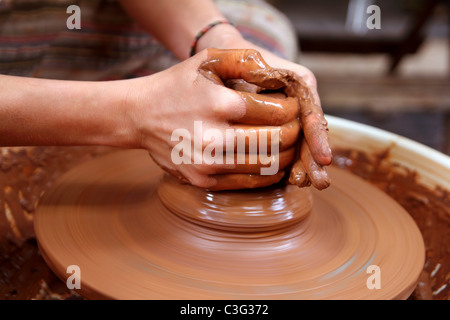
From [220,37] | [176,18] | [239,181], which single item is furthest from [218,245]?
[176,18]

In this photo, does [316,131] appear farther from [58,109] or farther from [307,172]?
[58,109]

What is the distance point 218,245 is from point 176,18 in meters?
0.80

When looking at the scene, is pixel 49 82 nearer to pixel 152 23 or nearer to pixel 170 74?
pixel 170 74

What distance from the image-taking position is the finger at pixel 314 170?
0.90 metres

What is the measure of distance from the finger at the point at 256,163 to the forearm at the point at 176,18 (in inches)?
25.1

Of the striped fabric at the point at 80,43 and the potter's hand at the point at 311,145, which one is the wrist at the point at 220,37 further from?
the striped fabric at the point at 80,43

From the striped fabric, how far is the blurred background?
2037mm

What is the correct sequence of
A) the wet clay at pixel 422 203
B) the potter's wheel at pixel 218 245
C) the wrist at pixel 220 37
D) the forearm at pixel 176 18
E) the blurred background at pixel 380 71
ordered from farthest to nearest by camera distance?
the blurred background at pixel 380 71
the forearm at pixel 176 18
the wrist at pixel 220 37
the wet clay at pixel 422 203
the potter's wheel at pixel 218 245

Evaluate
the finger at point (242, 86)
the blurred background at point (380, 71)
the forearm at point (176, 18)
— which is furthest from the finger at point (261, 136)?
the blurred background at point (380, 71)

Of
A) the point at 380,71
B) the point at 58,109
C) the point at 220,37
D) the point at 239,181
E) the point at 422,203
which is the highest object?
the point at 220,37

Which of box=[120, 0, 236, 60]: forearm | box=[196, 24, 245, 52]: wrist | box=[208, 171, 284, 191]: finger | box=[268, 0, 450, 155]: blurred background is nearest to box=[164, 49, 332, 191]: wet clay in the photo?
box=[208, 171, 284, 191]: finger

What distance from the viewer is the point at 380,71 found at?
16.4 feet

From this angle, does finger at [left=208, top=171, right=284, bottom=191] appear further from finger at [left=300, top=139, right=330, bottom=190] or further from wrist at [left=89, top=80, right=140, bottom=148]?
wrist at [left=89, top=80, right=140, bottom=148]
